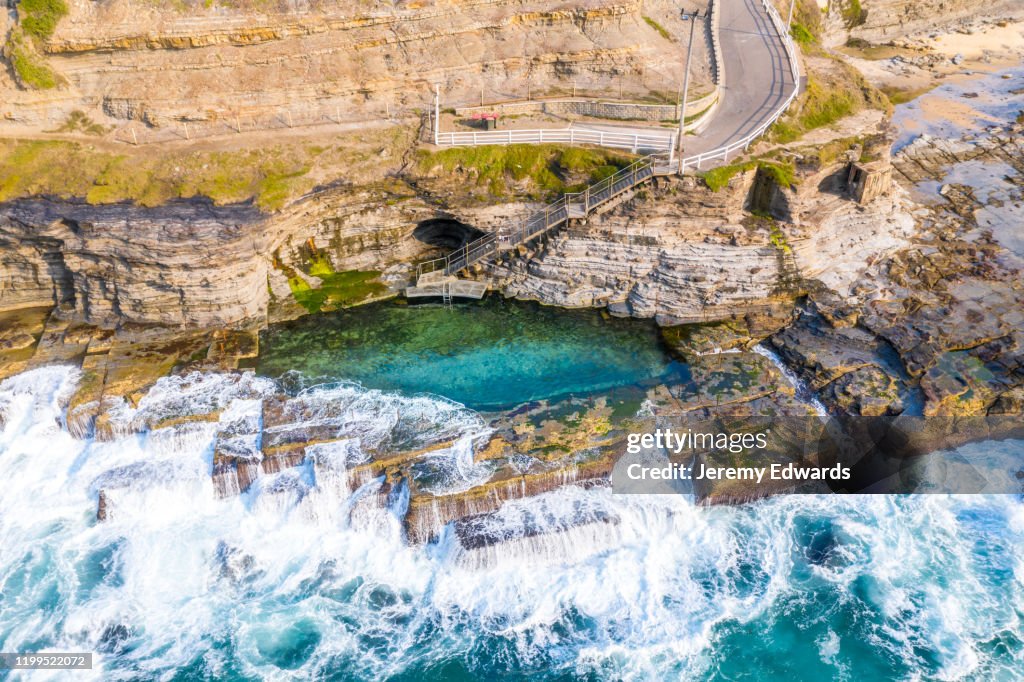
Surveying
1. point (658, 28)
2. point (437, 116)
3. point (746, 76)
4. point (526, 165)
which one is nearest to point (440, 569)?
point (526, 165)

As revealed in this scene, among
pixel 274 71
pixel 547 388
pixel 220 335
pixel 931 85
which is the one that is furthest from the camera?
pixel 931 85

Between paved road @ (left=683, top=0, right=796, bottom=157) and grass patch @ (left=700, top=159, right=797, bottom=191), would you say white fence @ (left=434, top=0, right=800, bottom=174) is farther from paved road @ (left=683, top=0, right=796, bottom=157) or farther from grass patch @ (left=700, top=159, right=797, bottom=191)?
grass patch @ (left=700, top=159, right=797, bottom=191)

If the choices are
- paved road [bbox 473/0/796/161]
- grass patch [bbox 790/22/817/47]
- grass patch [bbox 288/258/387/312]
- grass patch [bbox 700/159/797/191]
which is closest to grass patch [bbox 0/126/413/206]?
grass patch [bbox 288/258/387/312]

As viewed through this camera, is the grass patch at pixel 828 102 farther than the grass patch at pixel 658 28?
No

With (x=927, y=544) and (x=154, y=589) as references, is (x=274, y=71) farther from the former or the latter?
(x=927, y=544)

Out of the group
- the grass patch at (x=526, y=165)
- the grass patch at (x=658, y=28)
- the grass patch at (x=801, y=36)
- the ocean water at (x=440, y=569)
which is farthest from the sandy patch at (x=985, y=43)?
the ocean water at (x=440, y=569)

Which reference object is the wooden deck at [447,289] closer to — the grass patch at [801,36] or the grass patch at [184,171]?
the grass patch at [184,171]

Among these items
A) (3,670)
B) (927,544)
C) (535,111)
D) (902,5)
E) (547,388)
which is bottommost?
(3,670)

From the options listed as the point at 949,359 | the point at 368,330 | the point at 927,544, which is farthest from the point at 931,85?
the point at 368,330
